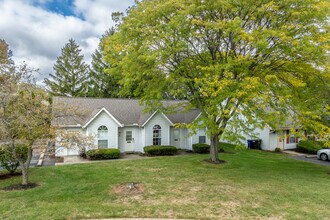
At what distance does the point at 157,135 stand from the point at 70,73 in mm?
30624

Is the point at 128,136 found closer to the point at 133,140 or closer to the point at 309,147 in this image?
the point at 133,140

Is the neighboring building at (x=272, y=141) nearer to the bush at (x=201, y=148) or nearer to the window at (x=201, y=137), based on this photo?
the window at (x=201, y=137)

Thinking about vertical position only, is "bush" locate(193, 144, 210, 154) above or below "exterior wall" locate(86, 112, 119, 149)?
below

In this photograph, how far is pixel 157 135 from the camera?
23625mm

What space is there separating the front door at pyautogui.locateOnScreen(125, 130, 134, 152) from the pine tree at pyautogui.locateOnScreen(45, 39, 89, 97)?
992 inches

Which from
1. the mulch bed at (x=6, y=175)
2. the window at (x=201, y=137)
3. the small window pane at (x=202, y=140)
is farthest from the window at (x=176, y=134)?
the mulch bed at (x=6, y=175)

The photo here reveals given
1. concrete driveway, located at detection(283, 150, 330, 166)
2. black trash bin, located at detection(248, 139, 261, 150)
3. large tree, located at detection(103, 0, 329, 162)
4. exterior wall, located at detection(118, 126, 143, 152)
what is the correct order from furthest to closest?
black trash bin, located at detection(248, 139, 261, 150), exterior wall, located at detection(118, 126, 143, 152), concrete driveway, located at detection(283, 150, 330, 166), large tree, located at detection(103, 0, 329, 162)

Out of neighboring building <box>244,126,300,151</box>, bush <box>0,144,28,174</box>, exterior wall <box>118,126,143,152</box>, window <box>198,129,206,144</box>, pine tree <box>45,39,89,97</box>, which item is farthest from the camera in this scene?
pine tree <box>45,39,89,97</box>

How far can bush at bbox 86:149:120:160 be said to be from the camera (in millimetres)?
19172

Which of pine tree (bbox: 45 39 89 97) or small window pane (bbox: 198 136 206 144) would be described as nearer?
small window pane (bbox: 198 136 206 144)

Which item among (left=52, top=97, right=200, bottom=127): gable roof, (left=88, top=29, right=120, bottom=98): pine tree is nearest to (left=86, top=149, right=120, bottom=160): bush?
(left=52, top=97, right=200, bottom=127): gable roof

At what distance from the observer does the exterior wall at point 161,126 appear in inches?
906

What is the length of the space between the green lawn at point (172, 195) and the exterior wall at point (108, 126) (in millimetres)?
5942

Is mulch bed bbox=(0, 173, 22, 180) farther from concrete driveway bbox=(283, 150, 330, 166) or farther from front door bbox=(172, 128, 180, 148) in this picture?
concrete driveway bbox=(283, 150, 330, 166)
